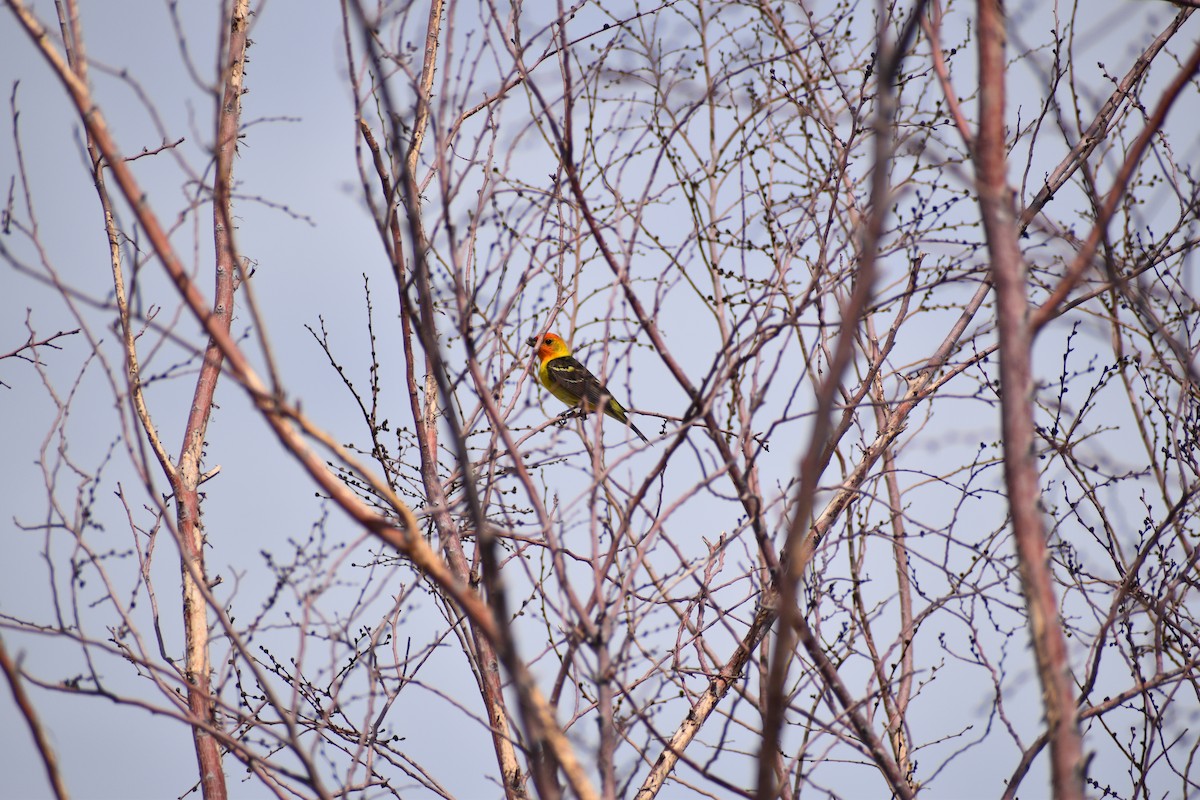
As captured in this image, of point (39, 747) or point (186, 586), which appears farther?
point (186, 586)

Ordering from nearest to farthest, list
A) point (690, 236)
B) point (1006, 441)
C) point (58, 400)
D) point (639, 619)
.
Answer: point (1006, 441), point (639, 619), point (690, 236), point (58, 400)

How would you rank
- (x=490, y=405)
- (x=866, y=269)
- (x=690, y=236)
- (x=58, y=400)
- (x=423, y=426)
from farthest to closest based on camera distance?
(x=423, y=426)
(x=58, y=400)
(x=690, y=236)
(x=490, y=405)
(x=866, y=269)

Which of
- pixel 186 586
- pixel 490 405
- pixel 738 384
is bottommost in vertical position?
pixel 490 405

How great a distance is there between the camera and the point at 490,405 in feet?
7.65

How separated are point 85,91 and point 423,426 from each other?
2219 millimetres

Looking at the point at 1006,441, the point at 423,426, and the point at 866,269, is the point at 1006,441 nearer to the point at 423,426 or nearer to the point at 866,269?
the point at 866,269

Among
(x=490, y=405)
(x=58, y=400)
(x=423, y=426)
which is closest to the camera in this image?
(x=490, y=405)

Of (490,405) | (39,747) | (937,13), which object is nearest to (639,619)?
(490,405)

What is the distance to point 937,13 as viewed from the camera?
433 centimetres

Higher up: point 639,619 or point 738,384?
point 738,384

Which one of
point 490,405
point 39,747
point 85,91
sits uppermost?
point 85,91

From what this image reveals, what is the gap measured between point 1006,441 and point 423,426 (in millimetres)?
2850

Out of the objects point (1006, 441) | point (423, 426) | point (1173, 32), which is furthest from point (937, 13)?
point (1006, 441)

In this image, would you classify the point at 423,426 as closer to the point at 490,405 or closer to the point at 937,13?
the point at 490,405
